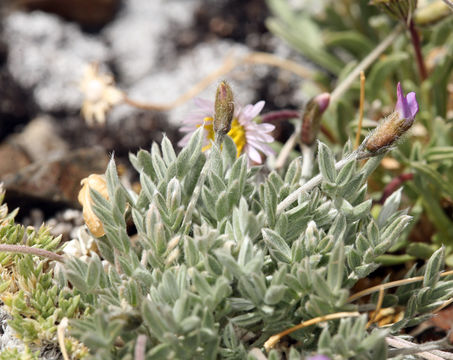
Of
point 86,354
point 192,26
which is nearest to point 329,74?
point 192,26

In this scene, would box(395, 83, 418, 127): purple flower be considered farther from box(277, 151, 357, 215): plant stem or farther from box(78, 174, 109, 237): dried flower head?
box(78, 174, 109, 237): dried flower head

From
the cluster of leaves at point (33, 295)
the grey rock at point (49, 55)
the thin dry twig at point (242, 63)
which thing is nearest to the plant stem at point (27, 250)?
the cluster of leaves at point (33, 295)

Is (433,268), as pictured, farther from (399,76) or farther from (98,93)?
(98,93)

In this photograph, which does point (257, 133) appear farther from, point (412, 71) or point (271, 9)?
point (271, 9)

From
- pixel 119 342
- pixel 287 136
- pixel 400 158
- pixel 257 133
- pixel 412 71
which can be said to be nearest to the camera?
pixel 119 342

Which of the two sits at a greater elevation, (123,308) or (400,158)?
(400,158)

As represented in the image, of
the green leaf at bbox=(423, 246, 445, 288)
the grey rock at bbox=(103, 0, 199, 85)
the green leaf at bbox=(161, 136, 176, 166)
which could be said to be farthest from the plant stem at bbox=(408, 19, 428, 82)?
Result: the grey rock at bbox=(103, 0, 199, 85)

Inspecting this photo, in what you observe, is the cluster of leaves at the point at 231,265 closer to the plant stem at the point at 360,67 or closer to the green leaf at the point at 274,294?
the green leaf at the point at 274,294
